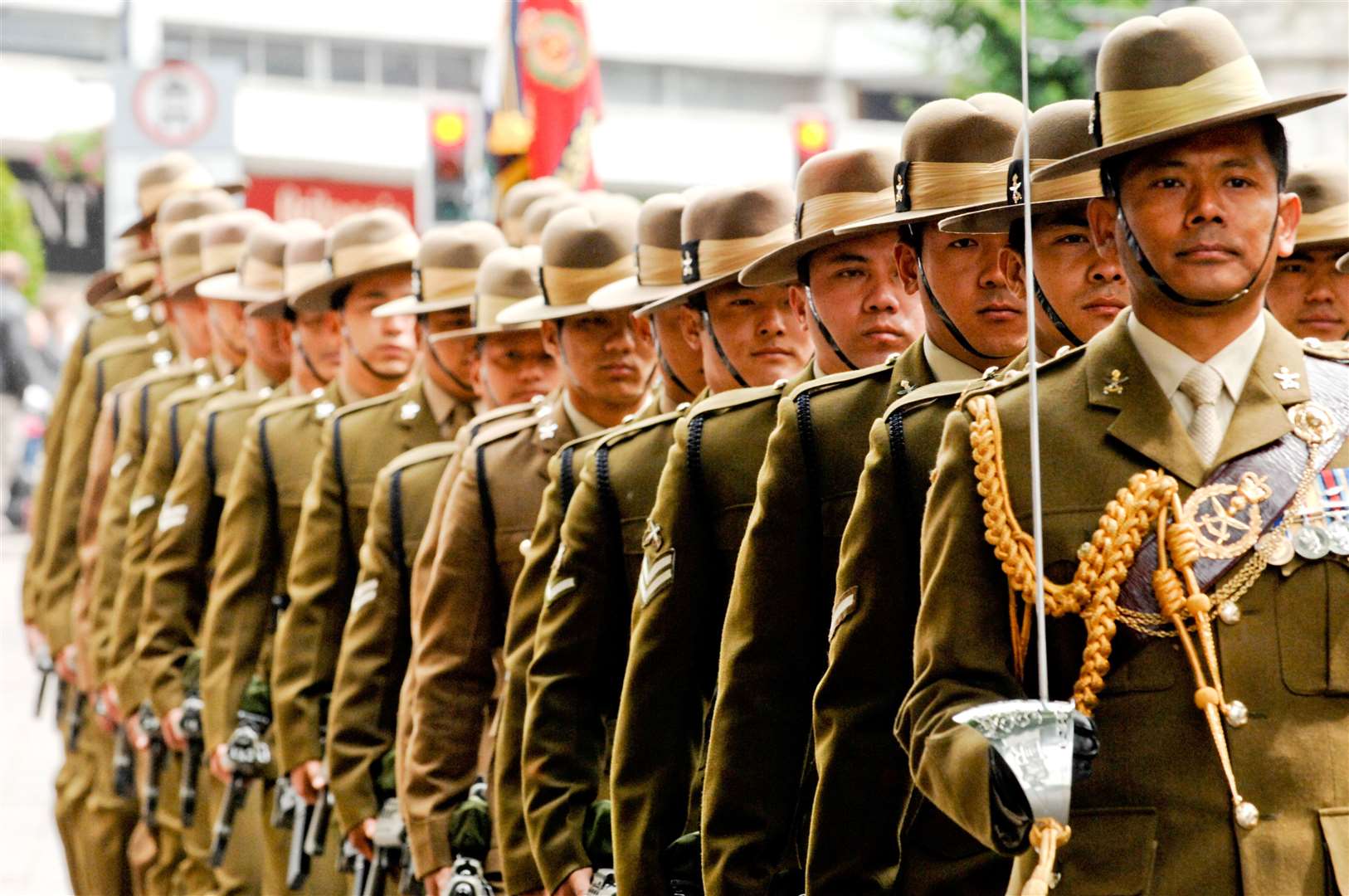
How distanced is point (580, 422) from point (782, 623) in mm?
1929

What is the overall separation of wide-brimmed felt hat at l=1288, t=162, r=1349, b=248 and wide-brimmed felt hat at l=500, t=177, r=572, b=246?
13.0 ft

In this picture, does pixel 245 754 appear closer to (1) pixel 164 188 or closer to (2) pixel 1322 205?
(2) pixel 1322 205

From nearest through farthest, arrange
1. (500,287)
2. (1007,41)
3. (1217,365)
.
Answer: (1217,365), (500,287), (1007,41)

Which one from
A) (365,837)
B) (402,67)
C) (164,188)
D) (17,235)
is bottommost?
(365,837)

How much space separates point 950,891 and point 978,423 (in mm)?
773

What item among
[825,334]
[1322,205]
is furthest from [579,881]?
[1322,205]

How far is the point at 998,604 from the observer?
3719mm

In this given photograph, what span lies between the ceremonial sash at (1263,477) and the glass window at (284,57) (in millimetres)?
42983

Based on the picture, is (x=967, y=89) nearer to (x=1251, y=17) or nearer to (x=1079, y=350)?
(x=1251, y=17)

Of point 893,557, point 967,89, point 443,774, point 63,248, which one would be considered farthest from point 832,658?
point 63,248

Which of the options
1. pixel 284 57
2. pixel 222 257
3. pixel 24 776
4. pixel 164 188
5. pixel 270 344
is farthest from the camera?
pixel 284 57

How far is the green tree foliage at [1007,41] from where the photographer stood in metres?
19.4

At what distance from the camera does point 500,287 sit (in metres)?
7.65

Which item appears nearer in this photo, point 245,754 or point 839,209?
point 839,209
